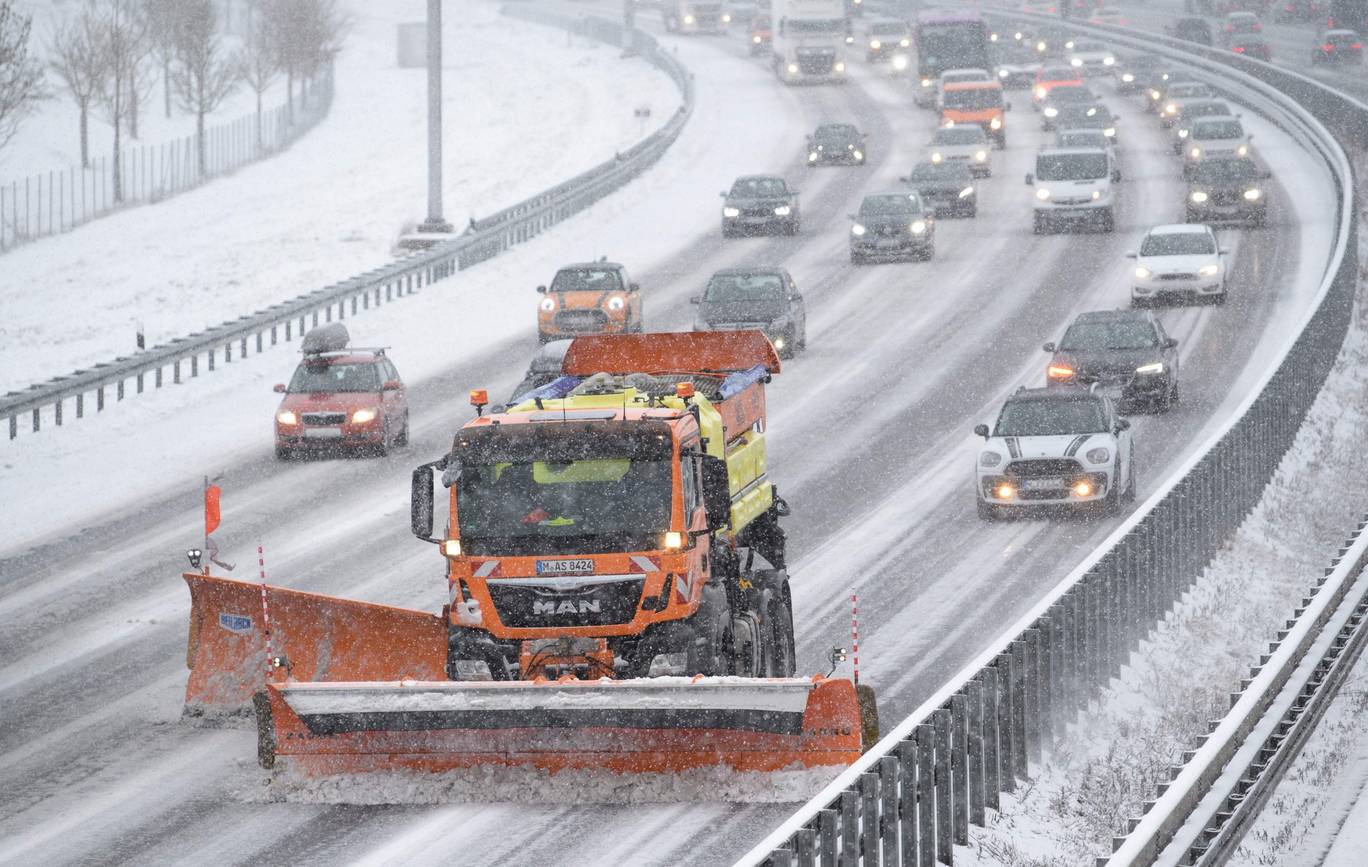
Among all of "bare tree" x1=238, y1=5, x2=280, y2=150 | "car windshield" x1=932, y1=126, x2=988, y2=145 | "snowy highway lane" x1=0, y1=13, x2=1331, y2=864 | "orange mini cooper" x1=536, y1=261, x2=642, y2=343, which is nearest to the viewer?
"snowy highway lane" x1=0, y1=13, x2=1331, y2=864

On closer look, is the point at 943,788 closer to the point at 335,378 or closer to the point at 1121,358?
the point at 335,378

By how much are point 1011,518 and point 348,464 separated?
347 inches

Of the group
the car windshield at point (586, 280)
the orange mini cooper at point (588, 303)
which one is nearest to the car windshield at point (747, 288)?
the orange mini cooper at point (588, 303)

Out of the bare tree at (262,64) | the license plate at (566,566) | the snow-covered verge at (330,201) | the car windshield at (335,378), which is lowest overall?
the snow-covered verge at (330,201)

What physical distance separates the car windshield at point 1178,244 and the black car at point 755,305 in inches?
290

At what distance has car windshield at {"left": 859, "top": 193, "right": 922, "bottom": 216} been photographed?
4541 cm

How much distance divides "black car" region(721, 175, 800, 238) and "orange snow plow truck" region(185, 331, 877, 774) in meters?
33.2

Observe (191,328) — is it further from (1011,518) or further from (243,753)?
(243,753)

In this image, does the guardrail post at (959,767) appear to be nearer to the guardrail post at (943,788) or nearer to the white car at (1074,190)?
the guardrail post at (943,788)

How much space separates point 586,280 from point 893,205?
33.7ft

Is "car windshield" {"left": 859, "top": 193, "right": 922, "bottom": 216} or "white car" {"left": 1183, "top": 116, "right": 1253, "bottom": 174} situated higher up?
"white car" {"left": 1183, "top": 116, "right": 1253, "bottom": 174}

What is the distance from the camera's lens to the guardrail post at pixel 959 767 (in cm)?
1295

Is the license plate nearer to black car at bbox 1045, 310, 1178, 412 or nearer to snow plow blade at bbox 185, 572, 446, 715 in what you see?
snow plow blade at bbox 185, 572, 446, 715

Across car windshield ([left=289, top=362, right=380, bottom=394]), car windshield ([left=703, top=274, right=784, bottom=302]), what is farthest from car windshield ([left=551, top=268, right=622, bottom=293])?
car windshield ([left=289, top=362, right=380, bottom=394])
